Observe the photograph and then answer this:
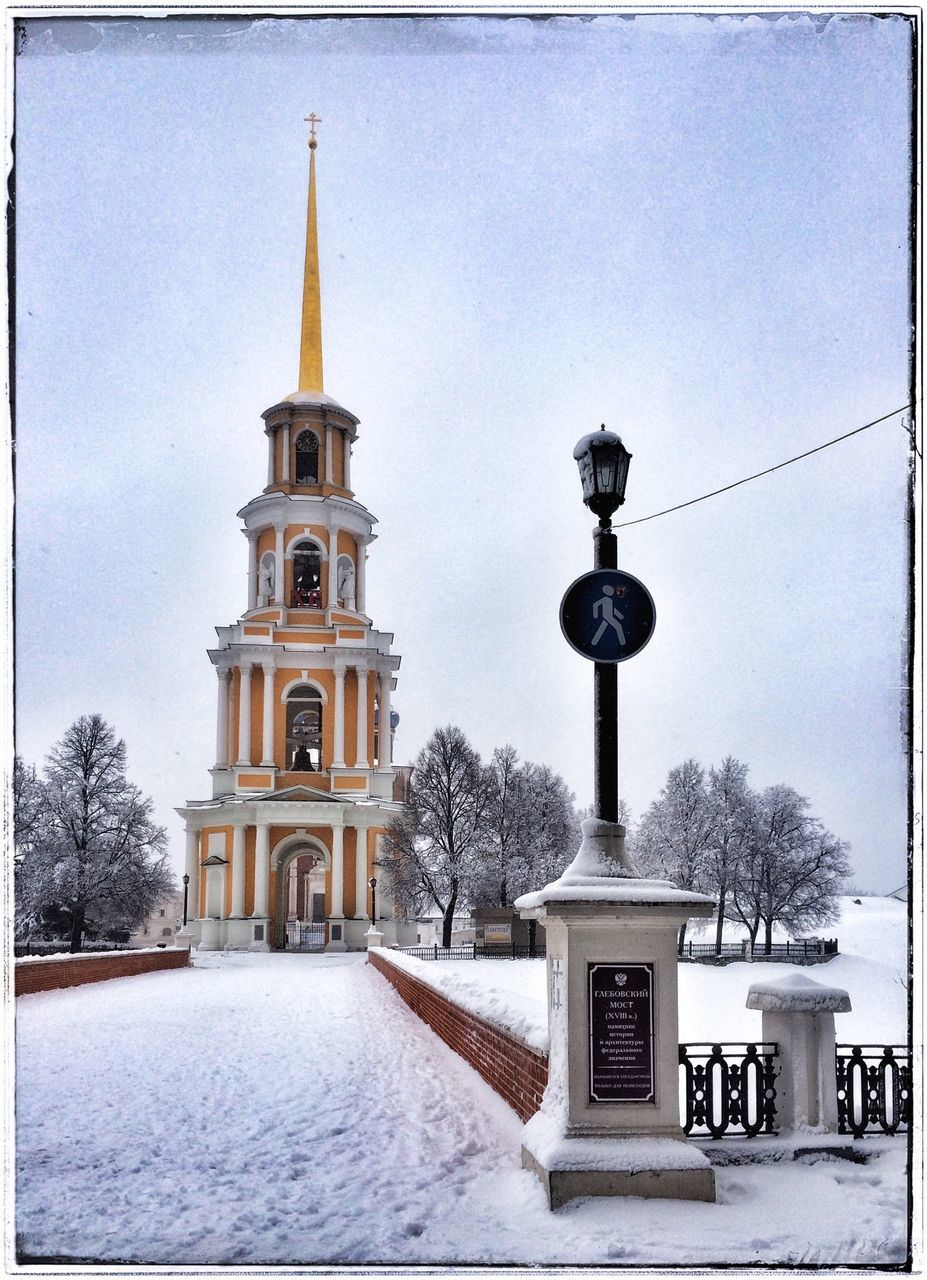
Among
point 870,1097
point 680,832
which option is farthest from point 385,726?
point 870,1097

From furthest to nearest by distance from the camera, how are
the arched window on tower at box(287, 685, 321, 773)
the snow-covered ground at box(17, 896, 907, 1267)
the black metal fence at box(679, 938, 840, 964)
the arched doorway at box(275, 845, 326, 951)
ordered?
1. the arched doorway at box(275, 845, 326, 951)
2. the arched window on tower at box(287, 685, 321, 773)
3. the black metal fence at box(679, 938, 840, 964)
4. the snow-covered ground at box(17, 896, 907, 1267)

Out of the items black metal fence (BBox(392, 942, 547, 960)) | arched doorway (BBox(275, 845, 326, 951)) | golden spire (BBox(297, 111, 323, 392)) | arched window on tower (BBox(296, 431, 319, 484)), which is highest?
golden spire (BBox(297, 111, 323, 392))

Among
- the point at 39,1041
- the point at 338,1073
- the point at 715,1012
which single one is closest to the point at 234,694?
the point at 715,1012

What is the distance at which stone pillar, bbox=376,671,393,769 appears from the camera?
1930 inches

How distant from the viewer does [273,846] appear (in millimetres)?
44750

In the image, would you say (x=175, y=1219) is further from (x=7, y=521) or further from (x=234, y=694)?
(x=234, y=694)

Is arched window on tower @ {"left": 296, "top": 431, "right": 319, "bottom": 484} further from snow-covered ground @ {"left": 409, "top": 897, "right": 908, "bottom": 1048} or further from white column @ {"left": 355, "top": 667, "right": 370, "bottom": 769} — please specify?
snow-covered ground @ {"left": 409, "top": 897, "right": 908, "bottom": 1048}

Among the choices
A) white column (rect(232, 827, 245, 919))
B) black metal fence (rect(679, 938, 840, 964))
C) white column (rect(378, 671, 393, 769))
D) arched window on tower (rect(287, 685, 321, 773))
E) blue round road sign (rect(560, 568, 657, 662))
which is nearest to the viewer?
blue round road sign (rect(560, 568, 657, 662))

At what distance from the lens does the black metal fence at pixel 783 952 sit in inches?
1677

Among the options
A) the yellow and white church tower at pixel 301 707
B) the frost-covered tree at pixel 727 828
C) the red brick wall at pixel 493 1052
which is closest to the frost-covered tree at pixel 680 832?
the frost-covered tree at pixel 727 828

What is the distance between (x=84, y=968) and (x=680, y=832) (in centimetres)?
3352

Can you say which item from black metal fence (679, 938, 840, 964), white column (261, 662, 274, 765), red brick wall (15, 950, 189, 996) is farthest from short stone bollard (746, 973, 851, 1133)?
white column (261, 662, 274, 765)

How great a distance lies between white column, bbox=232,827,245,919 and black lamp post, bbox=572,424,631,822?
38425 mm

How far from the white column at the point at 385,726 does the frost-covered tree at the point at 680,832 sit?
39.7ft
